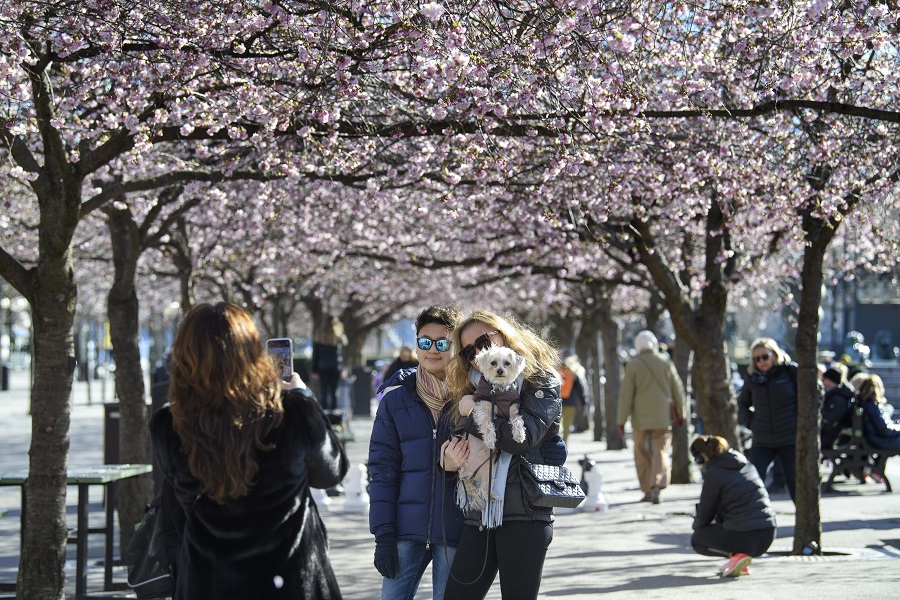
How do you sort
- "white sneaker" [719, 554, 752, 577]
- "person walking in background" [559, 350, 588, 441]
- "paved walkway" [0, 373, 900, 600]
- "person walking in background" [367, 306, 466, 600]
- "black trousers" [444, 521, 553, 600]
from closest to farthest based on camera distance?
"black trousers" [444, 521, 553, 600] → "person walking in background" [367, 306, 466, 600] → "paved walkway" [0, 373, 900, 600] → "white sneaker" [719, 554, 752, 577] → "person walking in background" [559, 350, 588, 441]

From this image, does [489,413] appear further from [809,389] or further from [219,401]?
[809,389]

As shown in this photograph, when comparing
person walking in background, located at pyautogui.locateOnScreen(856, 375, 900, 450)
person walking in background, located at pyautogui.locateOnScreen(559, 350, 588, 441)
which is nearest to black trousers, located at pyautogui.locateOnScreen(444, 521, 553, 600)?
person walking in background, located at pyautogui.locateOnScreen(856, 375, 900, 450)

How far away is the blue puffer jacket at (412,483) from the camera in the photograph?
5426 millimetres

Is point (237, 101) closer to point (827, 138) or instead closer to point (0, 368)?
point (827, 138)

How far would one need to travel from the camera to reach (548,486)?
207 inches

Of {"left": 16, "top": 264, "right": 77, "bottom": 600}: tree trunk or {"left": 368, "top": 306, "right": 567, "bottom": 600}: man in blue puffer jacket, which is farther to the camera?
{"left": 16, "top": 264, "right": 77, "bottom": 600}: tree trunk

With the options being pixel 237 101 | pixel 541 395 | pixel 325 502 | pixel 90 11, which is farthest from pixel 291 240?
pixel 541 395

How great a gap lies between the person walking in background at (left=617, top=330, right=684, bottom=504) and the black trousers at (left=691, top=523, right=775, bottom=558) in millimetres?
5080

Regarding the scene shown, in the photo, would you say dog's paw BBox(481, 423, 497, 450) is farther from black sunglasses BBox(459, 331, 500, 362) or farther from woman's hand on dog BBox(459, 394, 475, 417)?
black sunglasses BBox(459, 331, 500, 362)

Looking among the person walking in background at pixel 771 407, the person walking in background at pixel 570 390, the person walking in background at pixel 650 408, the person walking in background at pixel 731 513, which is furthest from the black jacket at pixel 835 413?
the person walking in background at pixel 731 513

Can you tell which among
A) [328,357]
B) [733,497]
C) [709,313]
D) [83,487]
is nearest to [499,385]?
[83,487]

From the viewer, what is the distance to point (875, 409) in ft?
52.2

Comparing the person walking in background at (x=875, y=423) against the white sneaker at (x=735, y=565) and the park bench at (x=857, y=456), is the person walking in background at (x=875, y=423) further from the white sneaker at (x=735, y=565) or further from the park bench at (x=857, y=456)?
the white sneaker at (x=735, y=565)

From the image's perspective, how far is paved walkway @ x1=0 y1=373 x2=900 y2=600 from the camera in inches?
348
